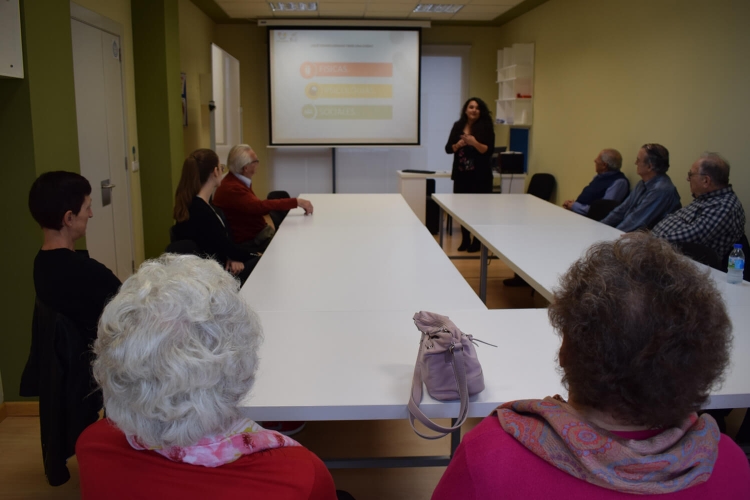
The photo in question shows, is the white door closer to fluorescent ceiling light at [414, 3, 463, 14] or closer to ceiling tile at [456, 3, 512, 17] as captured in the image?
fluorescent ceiling light at [414, 3, 463, 14]

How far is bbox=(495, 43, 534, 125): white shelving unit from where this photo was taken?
816 cm

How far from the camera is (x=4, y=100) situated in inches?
110

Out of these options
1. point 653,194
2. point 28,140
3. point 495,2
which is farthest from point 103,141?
point 495,2

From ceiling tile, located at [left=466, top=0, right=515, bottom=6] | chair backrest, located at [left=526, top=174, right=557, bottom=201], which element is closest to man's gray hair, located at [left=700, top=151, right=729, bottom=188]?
chair backrest, located at [left=526, top=174, right=557, bottom=201]

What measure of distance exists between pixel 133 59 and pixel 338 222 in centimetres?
267

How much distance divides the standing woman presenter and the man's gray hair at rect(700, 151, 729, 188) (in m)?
2.98

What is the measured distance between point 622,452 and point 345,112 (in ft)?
27.8

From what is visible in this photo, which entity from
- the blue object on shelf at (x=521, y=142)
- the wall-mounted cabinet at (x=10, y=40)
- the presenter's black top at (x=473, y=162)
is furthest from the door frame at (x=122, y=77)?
the blue object on shelf at (x=521, y=142)

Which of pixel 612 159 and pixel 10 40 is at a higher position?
pixel 10 40

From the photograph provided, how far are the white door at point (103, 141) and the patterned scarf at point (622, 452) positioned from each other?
3824mm

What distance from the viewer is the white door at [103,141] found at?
4.29m

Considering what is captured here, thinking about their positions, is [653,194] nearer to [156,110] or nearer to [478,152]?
[478,152]

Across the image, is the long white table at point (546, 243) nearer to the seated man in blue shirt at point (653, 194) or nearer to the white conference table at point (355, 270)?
the white conference table at point (355, 270)

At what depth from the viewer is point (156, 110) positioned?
18.2ft
